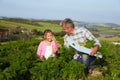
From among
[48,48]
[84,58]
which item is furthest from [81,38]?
[48,48]

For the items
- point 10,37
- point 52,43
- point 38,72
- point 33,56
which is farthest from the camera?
point 10,37

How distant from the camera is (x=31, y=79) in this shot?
8227 millimetres

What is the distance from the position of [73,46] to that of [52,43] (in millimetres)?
813

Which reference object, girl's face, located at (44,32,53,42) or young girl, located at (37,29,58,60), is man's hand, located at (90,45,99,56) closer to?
young girl, located at (37,29,58,60)

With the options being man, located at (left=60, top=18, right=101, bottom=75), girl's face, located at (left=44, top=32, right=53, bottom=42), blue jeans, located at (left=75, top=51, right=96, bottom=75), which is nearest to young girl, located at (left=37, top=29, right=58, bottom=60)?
girl's face, located at (left=44, top=32, right=53, bottom=42)

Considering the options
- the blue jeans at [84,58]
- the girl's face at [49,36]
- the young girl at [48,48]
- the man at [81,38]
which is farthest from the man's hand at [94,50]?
the girl's face at [49,36]

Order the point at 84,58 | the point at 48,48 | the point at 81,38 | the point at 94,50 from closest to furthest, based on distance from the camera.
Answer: the point at 94,50 < the point at 84,58 < the point at 81,38 < the point at 48,48

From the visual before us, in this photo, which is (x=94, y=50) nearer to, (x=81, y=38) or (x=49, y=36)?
(x=81, y=38)

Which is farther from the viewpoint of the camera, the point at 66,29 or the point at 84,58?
the point at 84,58

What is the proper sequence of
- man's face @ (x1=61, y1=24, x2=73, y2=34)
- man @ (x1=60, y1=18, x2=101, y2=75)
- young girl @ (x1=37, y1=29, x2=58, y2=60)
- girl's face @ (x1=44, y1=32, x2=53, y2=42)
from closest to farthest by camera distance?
man's face @ (x1=61, y1=24, x2=73, y2=34), man @ (x1=60, y1=18, x2=101, y2=75), girl's face @ (x1=44, y1=32, x2=53, y2=42), young girl @ (x1=37, y1=29, x2=58, y2=60)

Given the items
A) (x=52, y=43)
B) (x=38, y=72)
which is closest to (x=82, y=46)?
(x=52, y=43)

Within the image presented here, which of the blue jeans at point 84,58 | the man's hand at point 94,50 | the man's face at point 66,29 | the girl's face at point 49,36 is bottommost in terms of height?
the blue jeans at point 84,58

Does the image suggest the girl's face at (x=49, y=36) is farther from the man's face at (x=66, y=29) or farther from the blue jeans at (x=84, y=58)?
the blue jeans at (x=84, y=58)

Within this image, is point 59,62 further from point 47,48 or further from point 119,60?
point 119,60
